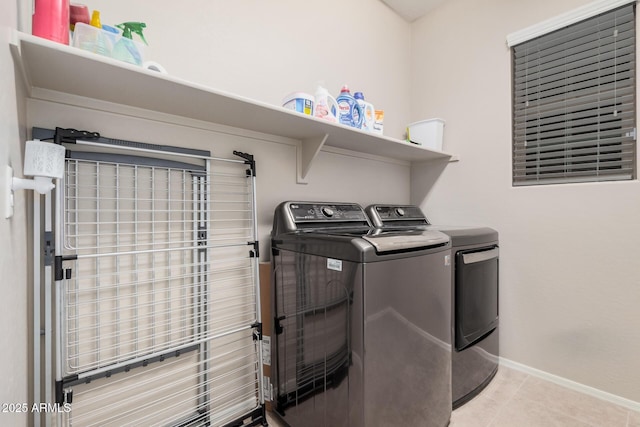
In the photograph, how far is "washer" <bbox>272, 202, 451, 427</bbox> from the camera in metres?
1.10

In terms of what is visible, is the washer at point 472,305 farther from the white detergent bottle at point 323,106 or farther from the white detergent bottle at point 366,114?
the white detergent bottle at point 323,106

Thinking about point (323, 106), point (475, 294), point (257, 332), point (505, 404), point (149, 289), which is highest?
point (323, 106)

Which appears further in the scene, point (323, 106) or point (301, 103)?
point (323, 106)

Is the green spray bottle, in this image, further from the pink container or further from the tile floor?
the tile floor

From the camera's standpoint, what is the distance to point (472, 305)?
173cm

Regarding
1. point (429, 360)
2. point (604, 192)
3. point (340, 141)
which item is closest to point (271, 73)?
point (340, 141)

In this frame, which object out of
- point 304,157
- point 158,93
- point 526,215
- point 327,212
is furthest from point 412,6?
point 158,93

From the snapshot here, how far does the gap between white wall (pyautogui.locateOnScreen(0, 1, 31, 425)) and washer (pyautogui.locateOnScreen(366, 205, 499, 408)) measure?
155 cm

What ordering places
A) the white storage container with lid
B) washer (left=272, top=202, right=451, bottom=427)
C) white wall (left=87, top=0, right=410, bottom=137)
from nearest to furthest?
washer (left=272, top=202, right=451, bottom=427) < white wall (left=87, top=0, right=410, bottom=137) < the white storage container with lid

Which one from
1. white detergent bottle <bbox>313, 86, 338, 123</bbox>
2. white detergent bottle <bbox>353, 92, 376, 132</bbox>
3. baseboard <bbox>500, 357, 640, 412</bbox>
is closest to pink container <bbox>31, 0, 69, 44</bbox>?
white detergent bottle <bbox>313, 86, 338, 123</bbox>

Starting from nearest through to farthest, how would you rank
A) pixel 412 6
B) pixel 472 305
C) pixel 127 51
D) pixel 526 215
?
pixel 127 51 < pixel 472 305 < pixel 526 215 < pixel 412 6

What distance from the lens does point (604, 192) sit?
1.70 m

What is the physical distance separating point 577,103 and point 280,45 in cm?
188

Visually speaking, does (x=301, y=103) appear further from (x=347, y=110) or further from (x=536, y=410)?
(x=536, y=410)
